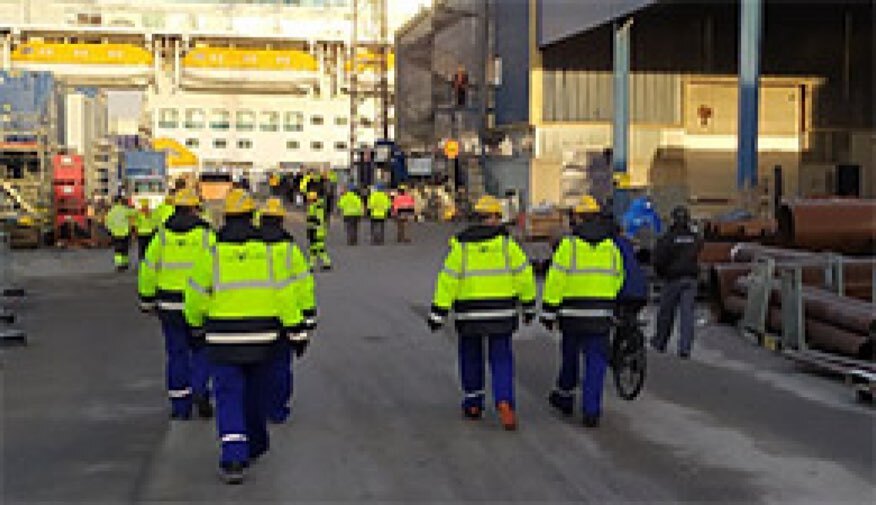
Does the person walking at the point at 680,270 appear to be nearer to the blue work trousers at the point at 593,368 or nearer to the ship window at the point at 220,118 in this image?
the blue work trousers at the point at 593,368

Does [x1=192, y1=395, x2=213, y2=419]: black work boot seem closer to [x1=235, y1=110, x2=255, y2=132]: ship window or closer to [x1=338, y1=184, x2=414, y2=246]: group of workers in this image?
[x1=338, y1=184, x2=414, y2=246]: group of workers

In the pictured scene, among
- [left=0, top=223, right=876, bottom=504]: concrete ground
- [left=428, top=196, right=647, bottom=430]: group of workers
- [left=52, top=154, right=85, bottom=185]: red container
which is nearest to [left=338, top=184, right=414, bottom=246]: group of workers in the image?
[left=52, top=154, right=85, bottom=185]: red container

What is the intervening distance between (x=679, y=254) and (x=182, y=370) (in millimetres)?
5416

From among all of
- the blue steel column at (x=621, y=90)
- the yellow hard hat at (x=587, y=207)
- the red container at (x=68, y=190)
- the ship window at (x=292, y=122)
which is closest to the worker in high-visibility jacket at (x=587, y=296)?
the yellow hard hat at (x=587, y=207)

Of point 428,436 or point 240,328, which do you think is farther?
point 428,436

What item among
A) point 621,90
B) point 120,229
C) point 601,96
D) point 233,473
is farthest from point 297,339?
point 601,96

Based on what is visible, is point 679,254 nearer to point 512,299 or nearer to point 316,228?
point 512,299

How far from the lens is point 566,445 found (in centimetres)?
728

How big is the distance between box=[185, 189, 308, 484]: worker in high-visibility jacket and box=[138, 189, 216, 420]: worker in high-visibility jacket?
1469 mm

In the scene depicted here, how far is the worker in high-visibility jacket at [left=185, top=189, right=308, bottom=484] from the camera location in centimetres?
631

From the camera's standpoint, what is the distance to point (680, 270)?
1078cm

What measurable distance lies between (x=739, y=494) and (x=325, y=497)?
2.50m

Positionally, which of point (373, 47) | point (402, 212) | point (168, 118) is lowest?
point (402, 212)

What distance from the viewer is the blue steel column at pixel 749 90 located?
848 inches
